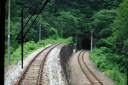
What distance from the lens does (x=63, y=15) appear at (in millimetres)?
41656

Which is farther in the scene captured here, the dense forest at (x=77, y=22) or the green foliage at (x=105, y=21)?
the green foliage at (x=105, y=21)

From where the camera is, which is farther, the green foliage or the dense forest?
the green foliage

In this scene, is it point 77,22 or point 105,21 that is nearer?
point 105,21

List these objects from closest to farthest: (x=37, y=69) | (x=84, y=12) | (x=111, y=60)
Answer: (x=37, y=69) → (x=111, y=60) → (x=84, y=12)

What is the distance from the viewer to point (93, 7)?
4912 cm

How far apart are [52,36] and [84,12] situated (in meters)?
16.6

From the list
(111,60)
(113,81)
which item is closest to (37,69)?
(113,81)

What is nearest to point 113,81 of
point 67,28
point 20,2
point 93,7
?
point 67,28

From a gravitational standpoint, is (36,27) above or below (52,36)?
above

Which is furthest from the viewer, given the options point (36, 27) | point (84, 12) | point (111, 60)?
point (84, 12)
